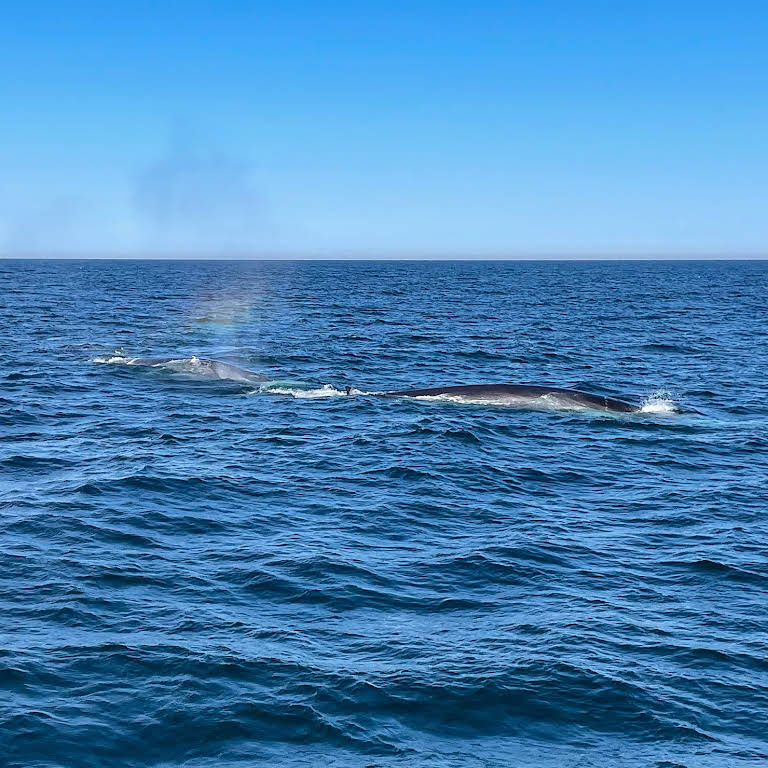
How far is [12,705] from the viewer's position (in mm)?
12289

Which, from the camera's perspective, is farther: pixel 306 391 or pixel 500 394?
pixel 306 391

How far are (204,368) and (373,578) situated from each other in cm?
2651

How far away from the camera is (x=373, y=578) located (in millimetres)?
17109

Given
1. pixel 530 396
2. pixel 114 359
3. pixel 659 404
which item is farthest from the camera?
pixel 114 359

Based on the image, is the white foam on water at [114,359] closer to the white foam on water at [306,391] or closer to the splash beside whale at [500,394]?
the splash beside whale at [500,394]

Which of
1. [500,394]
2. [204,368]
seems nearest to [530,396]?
[500,394]

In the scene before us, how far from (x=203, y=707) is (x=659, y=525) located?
12.1m

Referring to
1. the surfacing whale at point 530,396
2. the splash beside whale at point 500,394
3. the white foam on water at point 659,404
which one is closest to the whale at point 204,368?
the splash beside whale at point 500,394

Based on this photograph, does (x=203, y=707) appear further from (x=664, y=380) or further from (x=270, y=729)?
(x=664, y=380)

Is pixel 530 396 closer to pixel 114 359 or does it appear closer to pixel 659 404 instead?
pixel 659 404

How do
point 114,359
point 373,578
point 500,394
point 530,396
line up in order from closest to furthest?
point 373,578
point 530,396
point 500,394
point 114,359

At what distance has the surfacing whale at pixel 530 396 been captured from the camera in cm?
3406

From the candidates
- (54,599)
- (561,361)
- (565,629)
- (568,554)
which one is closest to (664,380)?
(561,361)

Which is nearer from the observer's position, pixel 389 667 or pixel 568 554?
pixel 389 667
